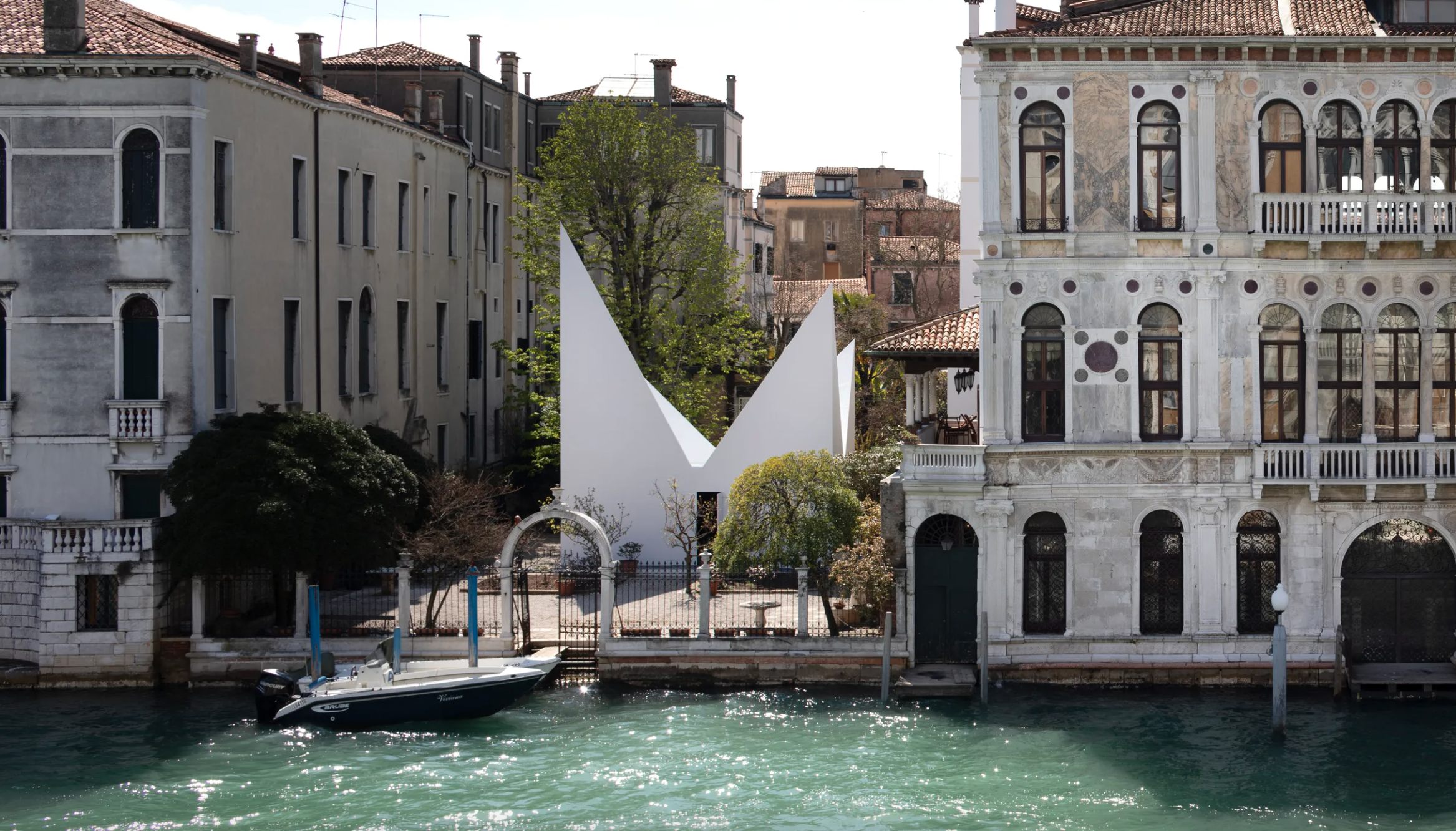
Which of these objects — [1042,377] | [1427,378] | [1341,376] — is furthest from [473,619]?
[1427,378]

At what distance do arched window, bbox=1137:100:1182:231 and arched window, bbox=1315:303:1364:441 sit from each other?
2.86m

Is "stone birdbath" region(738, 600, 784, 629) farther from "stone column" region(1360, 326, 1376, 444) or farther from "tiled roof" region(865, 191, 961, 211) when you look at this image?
"tiled roof" region(865, 191, 961, 211)

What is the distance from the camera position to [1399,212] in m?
25.6

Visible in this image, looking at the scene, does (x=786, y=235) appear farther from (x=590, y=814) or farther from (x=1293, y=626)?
(x=590, y=814)

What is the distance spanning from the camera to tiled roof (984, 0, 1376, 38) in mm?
25844

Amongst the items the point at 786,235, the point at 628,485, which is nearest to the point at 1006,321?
the point at 628,485

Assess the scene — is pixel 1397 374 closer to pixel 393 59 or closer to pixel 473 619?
pixel 473 619

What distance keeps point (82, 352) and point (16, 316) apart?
48.4 inches

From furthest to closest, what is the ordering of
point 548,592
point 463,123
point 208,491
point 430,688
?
1. point 463,123
2. point 548,592
3. point 208,491
4. point 430,688

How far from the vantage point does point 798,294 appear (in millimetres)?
63062

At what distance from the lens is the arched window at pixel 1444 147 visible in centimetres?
2616

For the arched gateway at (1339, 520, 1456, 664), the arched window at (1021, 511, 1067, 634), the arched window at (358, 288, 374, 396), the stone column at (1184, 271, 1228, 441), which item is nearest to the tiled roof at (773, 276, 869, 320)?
the arched window at (358, 288, 374, 396)

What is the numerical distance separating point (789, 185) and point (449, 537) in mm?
47742

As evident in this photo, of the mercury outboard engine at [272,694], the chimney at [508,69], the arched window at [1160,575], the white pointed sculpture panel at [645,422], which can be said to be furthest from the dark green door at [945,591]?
the chimney at [508,69]
